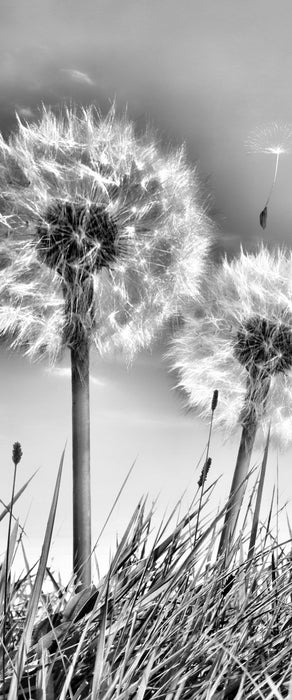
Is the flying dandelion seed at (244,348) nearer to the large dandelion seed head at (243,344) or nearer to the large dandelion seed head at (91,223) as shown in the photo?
the large dandelion seed head at (243,344)

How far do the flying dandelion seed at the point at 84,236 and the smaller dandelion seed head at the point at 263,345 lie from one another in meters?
1.08

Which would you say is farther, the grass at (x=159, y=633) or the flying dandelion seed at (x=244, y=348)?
the flying dandelion seed at (x=244, y=348)

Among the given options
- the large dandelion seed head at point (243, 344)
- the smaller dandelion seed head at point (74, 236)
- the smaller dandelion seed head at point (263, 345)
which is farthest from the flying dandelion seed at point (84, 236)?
the smaller dandelion seed head at point (263, 345)

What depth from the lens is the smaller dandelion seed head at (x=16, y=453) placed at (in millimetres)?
1678

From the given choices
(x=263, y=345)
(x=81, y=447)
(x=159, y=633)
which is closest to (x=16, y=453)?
(x=159, y=633)

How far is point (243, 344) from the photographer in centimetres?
643

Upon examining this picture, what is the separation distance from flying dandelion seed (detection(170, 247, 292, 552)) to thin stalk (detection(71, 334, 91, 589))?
3.67 ft

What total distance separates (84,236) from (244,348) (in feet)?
6.10

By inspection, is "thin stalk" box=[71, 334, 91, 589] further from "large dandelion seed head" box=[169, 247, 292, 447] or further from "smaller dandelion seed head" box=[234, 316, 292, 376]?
"smaller dandelion seed head" box=[234, 316, 292, 376]

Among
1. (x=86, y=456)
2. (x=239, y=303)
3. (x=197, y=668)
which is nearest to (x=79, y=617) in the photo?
(x=197, y=668)

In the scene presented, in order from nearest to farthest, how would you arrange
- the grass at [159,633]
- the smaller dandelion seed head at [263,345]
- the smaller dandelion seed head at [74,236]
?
the grass at [159,633], the smaller dandelion seed head at [74,236], the smaller dandelion seed head at [263,345]

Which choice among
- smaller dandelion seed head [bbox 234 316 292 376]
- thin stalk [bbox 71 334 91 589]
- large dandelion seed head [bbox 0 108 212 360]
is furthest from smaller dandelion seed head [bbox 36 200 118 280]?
smaller dandelion seed head [bbox 234 316 292 376]

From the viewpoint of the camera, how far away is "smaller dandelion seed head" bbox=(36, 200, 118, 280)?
543cm

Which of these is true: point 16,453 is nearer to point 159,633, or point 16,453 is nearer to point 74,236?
point 159,633
